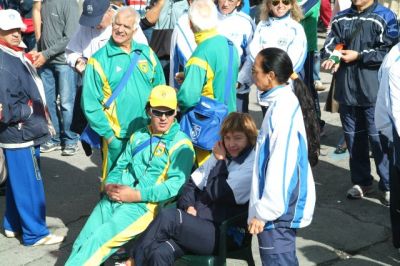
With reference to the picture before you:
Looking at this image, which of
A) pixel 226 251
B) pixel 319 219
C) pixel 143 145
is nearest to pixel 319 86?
pixel 319 219

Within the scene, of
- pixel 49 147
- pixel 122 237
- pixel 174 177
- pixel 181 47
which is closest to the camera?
pixel 122 237

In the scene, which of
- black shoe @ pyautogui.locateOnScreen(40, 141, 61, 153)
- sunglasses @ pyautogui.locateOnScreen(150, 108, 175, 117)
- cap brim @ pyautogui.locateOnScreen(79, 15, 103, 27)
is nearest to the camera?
sunglasses @ pyautogui.locateOnScreen(150, 108, 175, 117)

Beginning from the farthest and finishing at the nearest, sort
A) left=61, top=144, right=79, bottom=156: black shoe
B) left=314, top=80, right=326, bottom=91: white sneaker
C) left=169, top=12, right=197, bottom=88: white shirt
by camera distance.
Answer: left=314, top=80, right=326, bottom=91: white sneaker
left=61, top=144, right=79, bottom=156: black shoe
left=169, top=12, right=197, bottom=88: white shirt

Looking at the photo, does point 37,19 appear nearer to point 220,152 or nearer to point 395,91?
point 220,152

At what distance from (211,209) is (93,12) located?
2210 mm

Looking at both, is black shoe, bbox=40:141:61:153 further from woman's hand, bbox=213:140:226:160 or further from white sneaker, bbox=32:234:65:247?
woman's hand, bbox=213:140:226:160

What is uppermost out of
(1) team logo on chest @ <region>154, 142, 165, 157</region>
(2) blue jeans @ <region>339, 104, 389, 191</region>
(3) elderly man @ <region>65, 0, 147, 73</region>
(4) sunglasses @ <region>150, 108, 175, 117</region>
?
(3) elderly man @ <region>65, 0, 147, 73</region>

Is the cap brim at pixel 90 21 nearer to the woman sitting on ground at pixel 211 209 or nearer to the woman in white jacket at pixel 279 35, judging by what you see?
the woman in white jacket at pixel 279 35

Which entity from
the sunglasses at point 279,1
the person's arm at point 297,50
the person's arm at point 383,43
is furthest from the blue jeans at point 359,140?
the sunglasses at point 279,1

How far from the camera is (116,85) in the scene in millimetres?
5941

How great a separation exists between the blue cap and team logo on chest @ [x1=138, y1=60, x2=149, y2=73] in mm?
635

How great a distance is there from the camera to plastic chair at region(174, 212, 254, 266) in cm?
489

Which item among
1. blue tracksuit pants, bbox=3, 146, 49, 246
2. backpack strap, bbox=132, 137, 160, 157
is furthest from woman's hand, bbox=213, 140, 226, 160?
blue tracksuit pants, bbox=3, 146, 49, 246

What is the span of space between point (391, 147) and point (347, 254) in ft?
2.86
